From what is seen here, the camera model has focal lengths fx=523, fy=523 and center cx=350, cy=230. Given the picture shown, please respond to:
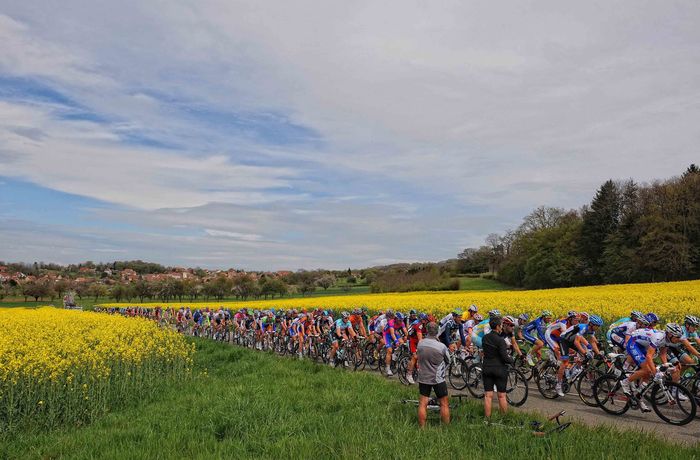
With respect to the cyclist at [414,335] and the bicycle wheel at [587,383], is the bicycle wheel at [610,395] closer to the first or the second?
the bicycle wheel at [587,383]

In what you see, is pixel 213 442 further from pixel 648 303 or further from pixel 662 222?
pixel 662 222

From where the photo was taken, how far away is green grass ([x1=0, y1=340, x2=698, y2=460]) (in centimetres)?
706

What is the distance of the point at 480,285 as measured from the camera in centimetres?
8781

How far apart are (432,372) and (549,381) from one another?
4396mm

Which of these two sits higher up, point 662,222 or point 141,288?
point 662,222

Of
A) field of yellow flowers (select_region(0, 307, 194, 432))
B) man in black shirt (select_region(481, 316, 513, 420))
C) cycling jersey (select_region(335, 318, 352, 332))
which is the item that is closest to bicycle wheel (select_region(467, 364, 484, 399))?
man in black shirt (select_region(481, 316, 513, 420))

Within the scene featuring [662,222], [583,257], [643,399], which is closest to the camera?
[643,399]

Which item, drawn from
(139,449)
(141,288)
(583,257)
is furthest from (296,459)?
(141,288)

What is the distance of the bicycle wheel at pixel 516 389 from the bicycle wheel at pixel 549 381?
1.07 m

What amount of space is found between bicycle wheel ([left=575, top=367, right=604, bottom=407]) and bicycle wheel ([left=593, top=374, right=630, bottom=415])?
0.45 m

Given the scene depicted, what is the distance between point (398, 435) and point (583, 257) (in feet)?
225

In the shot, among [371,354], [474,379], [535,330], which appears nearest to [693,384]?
[535,330]

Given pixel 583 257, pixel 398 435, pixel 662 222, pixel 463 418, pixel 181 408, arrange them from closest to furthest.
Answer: pixel 398 435, pixel 463 418, pixel 181 408, pixel 662 222, pixel 583 257

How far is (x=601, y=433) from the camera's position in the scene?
24.9 ft
